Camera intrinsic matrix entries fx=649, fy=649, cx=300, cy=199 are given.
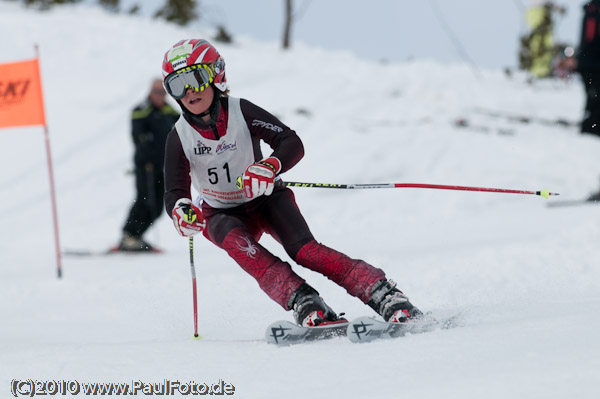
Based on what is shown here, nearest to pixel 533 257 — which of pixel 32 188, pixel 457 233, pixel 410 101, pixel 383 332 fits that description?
pixel 457 233

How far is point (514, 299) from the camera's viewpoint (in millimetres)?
3949

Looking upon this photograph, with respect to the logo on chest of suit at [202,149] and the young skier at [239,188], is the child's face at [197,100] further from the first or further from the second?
the logo on chest of suit at [202,149]

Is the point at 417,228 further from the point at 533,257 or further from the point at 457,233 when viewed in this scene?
the point at 533,257

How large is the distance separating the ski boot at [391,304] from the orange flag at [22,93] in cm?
485

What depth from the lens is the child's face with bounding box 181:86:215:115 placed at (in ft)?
11.8

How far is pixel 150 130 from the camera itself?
7863 mm

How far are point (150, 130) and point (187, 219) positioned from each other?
464 cm

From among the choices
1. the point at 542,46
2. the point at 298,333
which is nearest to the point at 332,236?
the point at 298,333

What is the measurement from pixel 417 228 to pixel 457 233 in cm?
76

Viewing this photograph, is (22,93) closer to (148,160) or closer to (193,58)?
(148,160)

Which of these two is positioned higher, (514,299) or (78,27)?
(78,27)

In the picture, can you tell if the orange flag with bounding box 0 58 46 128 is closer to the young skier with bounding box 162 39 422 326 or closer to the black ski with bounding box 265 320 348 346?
the young skier with bounding box 162 39 422 326

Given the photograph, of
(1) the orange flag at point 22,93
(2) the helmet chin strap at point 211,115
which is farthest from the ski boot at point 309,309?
(1) the orange flag at point 22,93

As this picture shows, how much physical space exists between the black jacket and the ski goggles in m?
4.18
